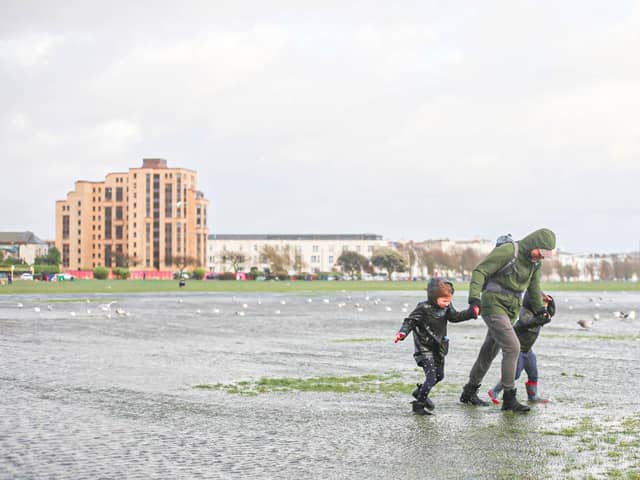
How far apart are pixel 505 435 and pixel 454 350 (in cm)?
952

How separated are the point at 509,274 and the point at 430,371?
4.85ft

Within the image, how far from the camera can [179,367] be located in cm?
1441

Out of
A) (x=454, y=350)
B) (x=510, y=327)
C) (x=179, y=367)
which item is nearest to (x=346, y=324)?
(x=454, y=350)

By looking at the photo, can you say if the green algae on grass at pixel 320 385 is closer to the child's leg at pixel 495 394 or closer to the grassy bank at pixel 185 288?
the child's leg at pixel 495 394

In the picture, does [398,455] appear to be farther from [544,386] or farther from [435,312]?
[544,386]

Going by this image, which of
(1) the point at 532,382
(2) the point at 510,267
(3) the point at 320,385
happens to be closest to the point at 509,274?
(2) the point at 510,267

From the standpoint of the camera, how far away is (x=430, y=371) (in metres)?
9.83

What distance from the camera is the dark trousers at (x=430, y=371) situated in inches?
379

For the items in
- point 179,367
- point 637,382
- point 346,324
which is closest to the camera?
point 637,382

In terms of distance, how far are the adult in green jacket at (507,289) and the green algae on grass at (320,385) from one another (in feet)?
5.34

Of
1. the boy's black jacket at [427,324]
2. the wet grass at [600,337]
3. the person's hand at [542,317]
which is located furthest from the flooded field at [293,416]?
the wet grass at [600,337]

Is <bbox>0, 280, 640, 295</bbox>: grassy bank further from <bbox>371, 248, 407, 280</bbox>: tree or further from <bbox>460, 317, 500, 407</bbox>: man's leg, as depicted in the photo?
<bbox>371, 248, 407, 280</bbox>: tree

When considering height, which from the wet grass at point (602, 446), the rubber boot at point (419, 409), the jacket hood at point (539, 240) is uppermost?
the jacket hood at point (539, 240)

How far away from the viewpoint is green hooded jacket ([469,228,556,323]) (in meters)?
10.1
